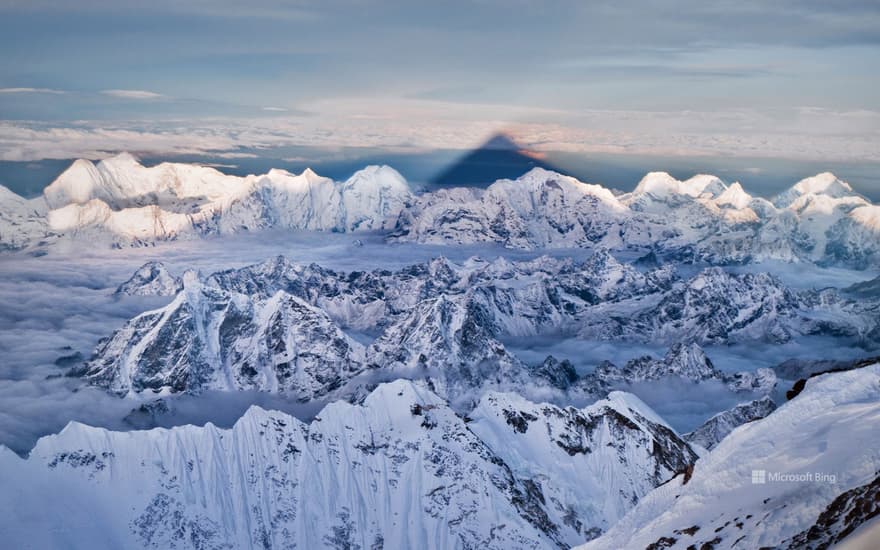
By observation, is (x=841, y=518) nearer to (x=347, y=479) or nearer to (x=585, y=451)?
(x=347, y=479)

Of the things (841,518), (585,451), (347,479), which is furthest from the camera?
(585,451)

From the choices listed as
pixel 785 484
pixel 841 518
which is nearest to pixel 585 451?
pixel 785 484

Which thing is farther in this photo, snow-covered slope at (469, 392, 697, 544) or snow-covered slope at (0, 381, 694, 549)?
snow-covered slope at (469, 392, 697, 544)

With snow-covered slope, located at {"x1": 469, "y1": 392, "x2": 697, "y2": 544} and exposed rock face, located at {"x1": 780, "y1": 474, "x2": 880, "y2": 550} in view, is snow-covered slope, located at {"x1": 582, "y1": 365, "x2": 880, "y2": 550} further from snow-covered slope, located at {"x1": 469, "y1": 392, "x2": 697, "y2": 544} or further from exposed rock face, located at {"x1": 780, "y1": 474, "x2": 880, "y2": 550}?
snow-covered slope, located at {"x1": 469, "y1": 392, "x2": 697, "y2": 544}

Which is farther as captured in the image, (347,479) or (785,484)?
(347,479)

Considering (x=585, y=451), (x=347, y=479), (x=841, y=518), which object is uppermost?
(x=841, y=518)

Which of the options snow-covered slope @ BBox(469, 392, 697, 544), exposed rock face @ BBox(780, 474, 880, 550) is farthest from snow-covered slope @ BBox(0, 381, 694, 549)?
exposed rock face @ BBox(780, 474, 880, 550)

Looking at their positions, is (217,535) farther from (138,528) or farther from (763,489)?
(763,489)

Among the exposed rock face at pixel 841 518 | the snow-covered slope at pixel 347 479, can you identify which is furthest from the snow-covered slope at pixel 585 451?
the exposed rock face at pixel 841 518
